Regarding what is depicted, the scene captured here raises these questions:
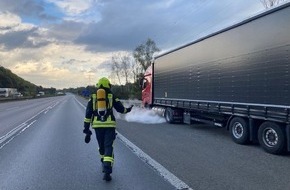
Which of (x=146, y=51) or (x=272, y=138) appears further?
(x=146, y=51)

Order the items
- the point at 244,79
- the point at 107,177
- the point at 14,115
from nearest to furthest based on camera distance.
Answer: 1. the point at 107,177
2. the point at 244,79
3. the point at 14,115

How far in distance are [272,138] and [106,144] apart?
469 centimetres

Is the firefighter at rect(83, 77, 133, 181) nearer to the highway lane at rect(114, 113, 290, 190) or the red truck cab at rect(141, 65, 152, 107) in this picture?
the highway lane at rect(114, 113, 290, 190)

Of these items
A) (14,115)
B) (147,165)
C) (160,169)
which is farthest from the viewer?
(14,115)

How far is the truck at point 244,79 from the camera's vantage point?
9.66m

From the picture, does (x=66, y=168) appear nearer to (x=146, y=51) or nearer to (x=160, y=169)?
(x=160, y=169)

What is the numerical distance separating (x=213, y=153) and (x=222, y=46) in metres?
4.31

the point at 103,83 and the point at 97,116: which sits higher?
the point at 103,83

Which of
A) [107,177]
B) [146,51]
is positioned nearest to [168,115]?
[107,177]

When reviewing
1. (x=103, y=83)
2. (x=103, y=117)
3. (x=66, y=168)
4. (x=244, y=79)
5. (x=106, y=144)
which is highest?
(x=244, y=79)

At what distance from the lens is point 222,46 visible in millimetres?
13047

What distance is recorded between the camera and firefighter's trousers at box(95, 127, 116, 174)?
7.18 m

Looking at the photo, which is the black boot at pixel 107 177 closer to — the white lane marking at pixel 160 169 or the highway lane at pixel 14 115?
the white lane marking at pixel 160 169

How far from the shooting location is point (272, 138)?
10117mm
